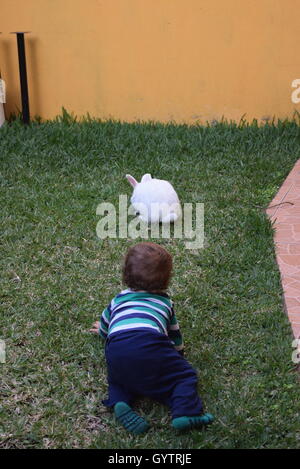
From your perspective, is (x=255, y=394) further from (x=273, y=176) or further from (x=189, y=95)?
(x=189, y=95)

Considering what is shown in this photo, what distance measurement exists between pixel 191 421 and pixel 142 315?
0.51 meters

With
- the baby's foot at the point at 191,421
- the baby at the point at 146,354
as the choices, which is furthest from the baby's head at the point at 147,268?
the baby's foot at the point at 191,421

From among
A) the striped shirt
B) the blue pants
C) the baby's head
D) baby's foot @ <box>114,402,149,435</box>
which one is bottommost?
baby's foot @ <box>114,402,149,435</box>

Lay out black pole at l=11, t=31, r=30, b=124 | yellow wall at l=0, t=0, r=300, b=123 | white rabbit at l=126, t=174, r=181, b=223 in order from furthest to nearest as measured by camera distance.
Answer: black pole at l=11, t=31, r=30, b=124 → yellow wall at l=0, t=0, r=300, b=123 → white rabbit at l=126, t=174, r=181, b=223

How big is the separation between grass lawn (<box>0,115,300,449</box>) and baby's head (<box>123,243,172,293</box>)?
0.48m

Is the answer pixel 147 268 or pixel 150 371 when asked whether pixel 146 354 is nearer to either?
pixel 150 371

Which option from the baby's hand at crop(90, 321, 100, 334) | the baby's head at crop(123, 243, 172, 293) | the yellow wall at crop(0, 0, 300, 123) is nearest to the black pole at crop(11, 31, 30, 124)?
the yellow wall at crop(0, 0, 300, 123)

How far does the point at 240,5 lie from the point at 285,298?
3.51 meters

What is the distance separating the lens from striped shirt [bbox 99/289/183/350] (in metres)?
2.75

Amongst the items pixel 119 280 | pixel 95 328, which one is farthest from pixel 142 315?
pixel 119 280

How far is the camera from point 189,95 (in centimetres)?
625

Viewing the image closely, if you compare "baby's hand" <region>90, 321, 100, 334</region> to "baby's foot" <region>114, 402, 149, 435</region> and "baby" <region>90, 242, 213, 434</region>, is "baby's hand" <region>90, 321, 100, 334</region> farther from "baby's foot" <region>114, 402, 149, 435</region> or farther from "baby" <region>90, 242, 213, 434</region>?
"baby's foot" <region>114, 402, 149, 435</region>

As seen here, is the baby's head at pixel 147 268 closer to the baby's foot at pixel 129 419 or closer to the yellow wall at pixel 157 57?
the baby's foot at pixel 129 419
